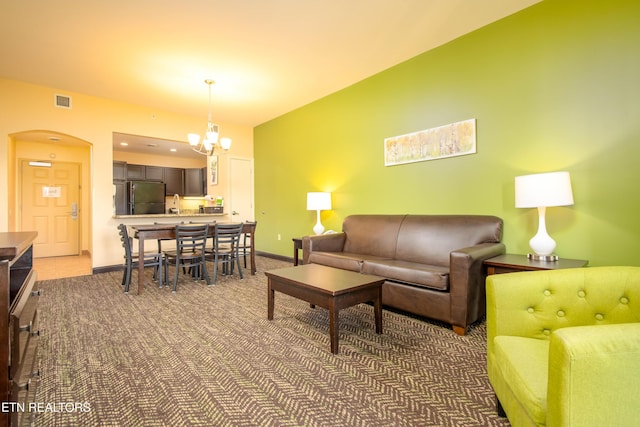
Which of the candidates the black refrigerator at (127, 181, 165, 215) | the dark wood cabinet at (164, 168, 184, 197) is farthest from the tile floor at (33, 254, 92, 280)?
the dark wood cabinet at (164, 168, 184, 197)

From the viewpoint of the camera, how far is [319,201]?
466 cm

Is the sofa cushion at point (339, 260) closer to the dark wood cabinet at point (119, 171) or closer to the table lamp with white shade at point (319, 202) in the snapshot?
the table lamp with white shade at point (319, 202)

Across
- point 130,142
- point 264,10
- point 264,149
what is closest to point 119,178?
point 130,142

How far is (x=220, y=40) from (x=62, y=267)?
4931 millimetres

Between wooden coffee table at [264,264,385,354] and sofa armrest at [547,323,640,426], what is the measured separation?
1.41 m

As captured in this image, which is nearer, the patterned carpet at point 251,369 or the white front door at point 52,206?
the patterned carpet at point 251,369

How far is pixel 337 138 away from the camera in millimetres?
4832

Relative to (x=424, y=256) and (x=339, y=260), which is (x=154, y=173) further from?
(x=424, y=256)

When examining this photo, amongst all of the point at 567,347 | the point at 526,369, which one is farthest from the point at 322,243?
the point at 567,347

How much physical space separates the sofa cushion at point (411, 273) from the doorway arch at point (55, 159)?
5209 mm

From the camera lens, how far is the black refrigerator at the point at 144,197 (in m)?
6.94

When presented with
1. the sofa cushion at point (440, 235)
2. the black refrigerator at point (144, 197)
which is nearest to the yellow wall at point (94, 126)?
the black refrigerator at point (144, 197)

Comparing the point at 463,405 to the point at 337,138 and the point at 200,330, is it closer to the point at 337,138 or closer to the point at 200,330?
the point at 200,330

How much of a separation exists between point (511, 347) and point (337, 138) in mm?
3988
